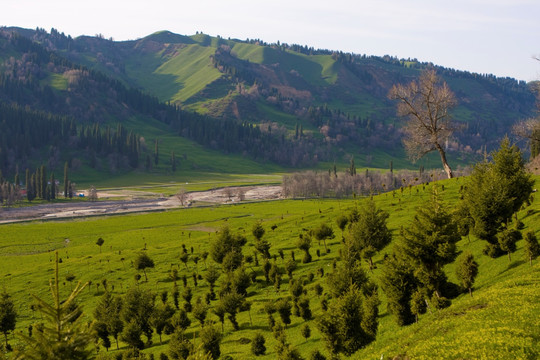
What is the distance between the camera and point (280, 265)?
242ft

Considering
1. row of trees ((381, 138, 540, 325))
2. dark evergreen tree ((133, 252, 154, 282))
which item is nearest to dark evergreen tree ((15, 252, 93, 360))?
row of trees ((381, 138, 540, 325))

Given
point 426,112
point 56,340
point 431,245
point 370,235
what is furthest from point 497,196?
point 56,340

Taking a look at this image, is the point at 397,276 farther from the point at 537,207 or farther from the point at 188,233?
the point at 188,233

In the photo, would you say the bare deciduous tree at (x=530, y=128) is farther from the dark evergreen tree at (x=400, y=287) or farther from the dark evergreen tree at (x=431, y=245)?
the dark evergreen tree at (x=400, y=287)

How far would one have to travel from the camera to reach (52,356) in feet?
54.0

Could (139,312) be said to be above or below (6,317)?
above

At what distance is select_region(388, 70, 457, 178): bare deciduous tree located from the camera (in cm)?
8150

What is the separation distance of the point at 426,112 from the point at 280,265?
41976mm

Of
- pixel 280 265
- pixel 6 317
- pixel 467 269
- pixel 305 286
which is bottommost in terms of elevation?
pixel 6 317

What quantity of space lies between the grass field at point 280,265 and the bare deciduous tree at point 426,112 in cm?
1009

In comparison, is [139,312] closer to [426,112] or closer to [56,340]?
[56,340]

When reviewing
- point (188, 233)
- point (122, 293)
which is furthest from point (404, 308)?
point (188, 233)

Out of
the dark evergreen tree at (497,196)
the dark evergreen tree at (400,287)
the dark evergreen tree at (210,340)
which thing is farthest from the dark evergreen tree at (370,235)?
the dark evergreen tree at (210,340)

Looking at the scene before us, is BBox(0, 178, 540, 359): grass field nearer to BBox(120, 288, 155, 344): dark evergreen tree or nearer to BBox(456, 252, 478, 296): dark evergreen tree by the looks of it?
BBox(456, 252, 478, 296): dark evergreen tree
